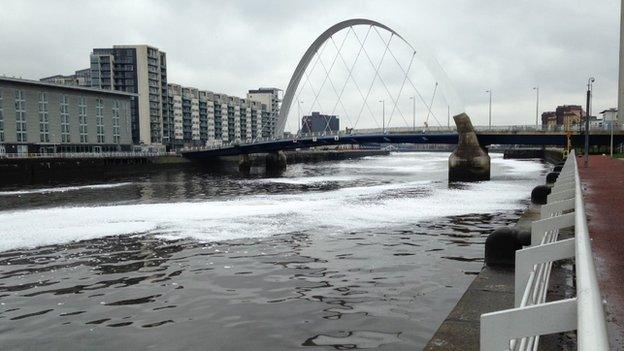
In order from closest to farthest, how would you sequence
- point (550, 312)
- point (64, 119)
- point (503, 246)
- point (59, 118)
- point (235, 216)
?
point (550, 312) < point (503, 246) < point (235, 216) < point (59, 118) < point (64, 119)

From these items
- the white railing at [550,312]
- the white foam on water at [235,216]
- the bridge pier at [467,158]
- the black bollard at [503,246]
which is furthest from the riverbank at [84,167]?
the white railing at [550,312]

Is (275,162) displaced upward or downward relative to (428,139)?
downward

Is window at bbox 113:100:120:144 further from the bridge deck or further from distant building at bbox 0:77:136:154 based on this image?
the bridge deck

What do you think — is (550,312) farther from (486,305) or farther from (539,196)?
(539,196)

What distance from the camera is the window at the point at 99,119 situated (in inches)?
4520

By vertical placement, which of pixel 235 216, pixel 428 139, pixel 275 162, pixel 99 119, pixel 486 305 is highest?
pixel 99 119

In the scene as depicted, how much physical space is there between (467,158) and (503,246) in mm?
53523

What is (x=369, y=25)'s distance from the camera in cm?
7806

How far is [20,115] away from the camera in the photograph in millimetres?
97312

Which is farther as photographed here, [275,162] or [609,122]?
[275,162]

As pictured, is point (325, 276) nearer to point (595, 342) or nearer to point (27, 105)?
point (595, 342)

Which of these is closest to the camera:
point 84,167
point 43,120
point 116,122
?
point 84,167

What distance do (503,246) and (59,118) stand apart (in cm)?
11142

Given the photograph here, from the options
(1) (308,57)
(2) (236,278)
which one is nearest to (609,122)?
(1) (308,57)
